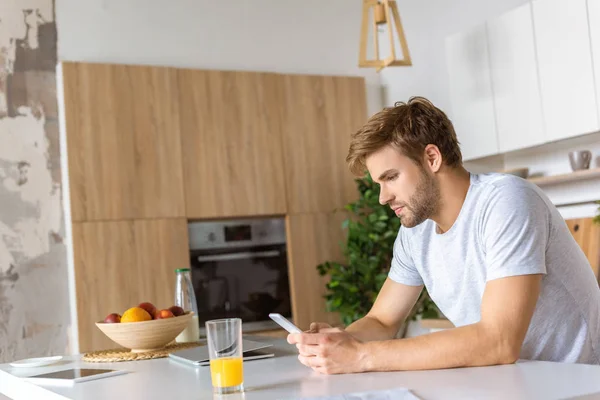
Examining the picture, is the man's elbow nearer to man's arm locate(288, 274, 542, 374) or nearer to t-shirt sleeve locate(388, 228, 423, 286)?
man's arm locate(288, 274, 542, 374)

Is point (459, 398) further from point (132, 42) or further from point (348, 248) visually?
point (132, 42)

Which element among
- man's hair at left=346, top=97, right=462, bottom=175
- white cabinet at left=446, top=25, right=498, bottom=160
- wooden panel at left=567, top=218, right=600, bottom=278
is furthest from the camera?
white cabinet at left=446, top=25, right=498, bottom=160

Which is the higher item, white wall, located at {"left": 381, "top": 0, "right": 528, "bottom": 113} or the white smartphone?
white wall, located at {"left": 381, "top": 0, "right": 528, "bottom": 113}

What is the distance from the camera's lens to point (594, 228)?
3.70 m

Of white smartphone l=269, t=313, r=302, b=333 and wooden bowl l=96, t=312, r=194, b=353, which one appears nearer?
white smartphone l=269, t=313, r=302, b=333

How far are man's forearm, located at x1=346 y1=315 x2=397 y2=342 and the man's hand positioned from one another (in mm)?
405

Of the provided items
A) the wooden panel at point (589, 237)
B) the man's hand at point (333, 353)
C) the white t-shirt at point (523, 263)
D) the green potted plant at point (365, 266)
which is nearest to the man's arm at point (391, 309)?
the white t-shirt at point (523, 263)

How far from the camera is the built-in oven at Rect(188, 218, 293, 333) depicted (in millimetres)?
4477

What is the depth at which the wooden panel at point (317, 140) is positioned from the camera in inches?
186

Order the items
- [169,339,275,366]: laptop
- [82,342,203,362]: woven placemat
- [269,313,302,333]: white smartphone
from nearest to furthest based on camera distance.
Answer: [269,313,302,333]: white smartphone → [169,339,275,366]: laptop → [82,342,203,362]: woven placemat

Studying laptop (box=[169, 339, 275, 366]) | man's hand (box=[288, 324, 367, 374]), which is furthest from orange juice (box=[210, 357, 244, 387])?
laptop (box=[169, 339, 275, 366])

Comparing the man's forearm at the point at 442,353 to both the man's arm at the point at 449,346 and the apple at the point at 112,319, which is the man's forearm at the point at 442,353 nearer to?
the man's arm at the point at 449,346

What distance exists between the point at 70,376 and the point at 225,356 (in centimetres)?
55

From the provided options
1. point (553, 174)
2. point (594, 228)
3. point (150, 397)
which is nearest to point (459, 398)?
point (150, 397)
